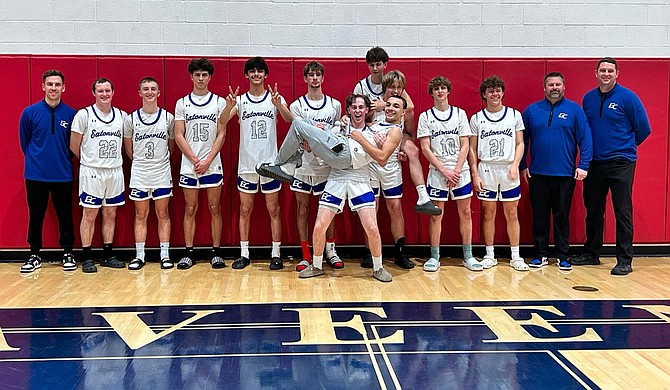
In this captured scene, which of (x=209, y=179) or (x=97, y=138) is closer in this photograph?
(x=97, y=138)

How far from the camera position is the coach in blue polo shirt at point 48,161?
593cm

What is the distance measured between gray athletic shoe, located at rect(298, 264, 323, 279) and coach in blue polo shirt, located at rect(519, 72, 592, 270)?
196 cm

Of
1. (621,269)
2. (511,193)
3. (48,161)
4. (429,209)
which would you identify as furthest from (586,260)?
(48,161)

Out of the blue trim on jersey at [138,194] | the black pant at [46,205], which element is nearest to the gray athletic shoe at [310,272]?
the blue trim on jersey at [138,194]

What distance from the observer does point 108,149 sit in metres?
5.99

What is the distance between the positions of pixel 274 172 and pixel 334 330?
192 centimetres

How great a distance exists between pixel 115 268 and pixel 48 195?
911 millimetres

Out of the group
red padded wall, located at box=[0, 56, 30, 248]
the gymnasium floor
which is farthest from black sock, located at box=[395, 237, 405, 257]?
red padded wall, located at box=[0, 56, 30, 248]

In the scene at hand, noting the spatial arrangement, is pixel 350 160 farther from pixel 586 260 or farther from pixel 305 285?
pixel 586 260

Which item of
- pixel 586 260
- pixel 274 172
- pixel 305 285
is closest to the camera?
pixel 305 285

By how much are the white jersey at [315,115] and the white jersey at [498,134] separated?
132cm

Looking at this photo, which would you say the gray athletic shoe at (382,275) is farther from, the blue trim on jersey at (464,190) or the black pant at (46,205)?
the black pant at (46,205)

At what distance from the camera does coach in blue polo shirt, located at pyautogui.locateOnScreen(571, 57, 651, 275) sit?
589 centimetres

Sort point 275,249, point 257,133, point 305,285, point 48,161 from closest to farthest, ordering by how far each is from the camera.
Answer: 1. point 305,285
2. point 48,161
3. point 257,133
4. point 275,249
